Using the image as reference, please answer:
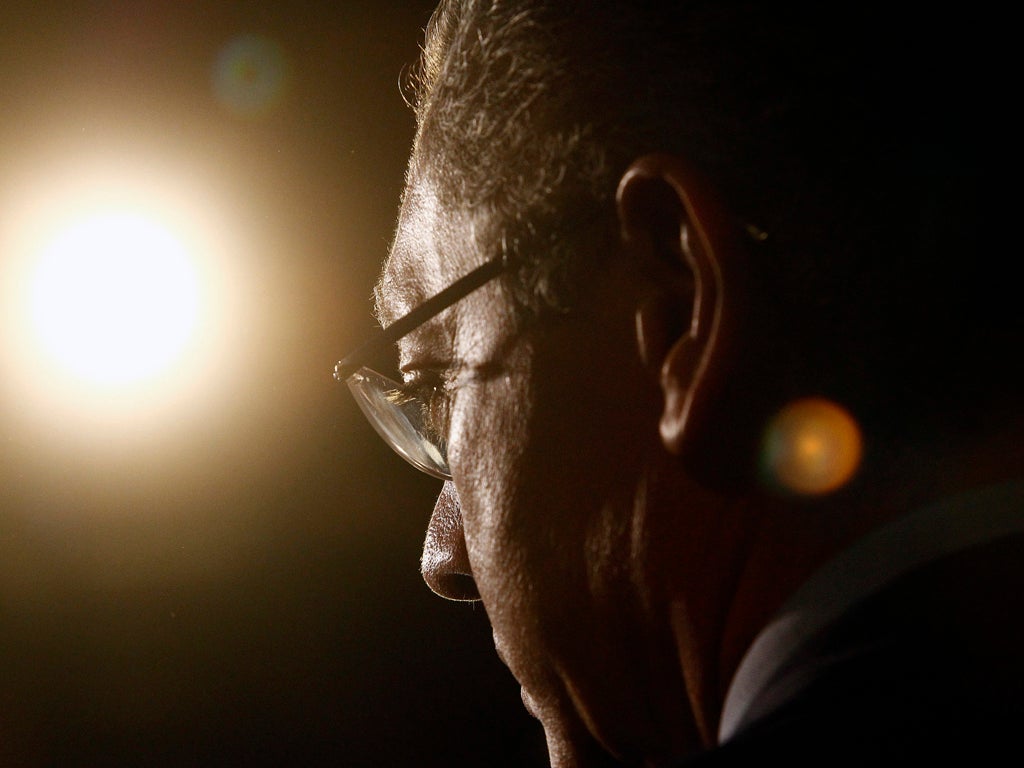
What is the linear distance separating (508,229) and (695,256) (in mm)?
250

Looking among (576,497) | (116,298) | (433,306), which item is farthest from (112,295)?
(576,497)

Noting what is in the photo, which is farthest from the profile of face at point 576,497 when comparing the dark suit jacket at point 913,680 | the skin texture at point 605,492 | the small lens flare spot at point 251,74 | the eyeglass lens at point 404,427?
the small lens flare spot at point 251,74

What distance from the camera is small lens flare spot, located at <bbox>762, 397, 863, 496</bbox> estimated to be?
2.31 ft

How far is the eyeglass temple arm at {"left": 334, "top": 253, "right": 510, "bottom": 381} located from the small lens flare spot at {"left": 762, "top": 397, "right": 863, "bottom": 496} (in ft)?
1.09

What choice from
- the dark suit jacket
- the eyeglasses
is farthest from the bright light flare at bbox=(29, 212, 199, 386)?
the dark suit jacket

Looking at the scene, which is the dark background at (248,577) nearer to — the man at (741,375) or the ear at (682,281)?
the man at (741,375)

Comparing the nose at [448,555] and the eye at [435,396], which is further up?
the eye at [435,396]

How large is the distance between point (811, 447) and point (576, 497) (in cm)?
22

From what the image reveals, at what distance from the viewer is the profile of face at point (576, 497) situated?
2.56 feet

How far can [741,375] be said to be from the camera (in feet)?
2.25

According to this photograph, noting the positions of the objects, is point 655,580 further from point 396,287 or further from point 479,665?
point 479,665

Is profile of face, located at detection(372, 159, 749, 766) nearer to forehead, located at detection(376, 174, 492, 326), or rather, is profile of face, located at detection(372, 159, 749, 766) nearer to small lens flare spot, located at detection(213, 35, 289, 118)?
forehead, located at detection(376, 174, 492, 326)

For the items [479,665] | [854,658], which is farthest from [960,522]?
[479,665]

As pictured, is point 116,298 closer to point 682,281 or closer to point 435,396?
point 435,396
